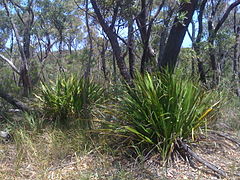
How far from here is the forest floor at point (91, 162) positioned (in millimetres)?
4191

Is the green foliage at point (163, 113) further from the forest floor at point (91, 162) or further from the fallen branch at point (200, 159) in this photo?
the forest floor at point (91, 162)

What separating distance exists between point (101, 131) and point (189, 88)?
5.49 feet

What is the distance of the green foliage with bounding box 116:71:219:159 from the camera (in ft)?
14.8

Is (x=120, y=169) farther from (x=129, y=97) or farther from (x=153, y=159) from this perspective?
(x=129, y=97)

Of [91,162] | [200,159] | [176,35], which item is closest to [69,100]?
[91,162]

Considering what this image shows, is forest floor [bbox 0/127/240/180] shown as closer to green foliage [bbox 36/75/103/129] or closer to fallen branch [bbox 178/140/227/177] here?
fallen branch [bbox 178/140/227/177]

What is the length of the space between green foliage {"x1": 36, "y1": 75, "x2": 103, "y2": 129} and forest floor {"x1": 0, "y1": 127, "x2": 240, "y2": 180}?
1.29 meters

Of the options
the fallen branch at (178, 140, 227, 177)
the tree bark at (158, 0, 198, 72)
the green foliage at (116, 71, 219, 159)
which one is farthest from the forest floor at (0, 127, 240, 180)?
the tree bark at (158, 0, 198, 72)

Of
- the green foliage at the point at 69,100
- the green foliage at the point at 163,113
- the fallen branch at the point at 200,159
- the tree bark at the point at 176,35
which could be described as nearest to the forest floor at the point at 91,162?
the fallen branch at the point at 200,159

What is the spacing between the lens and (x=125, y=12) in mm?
6805

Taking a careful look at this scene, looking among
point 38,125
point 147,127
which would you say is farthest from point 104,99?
point 147,127

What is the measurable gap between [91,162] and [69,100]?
8.22 ft

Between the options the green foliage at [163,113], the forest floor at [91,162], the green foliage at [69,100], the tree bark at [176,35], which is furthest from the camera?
the tree bark at [176,35]

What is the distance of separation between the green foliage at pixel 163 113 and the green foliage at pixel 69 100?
1.79 m
